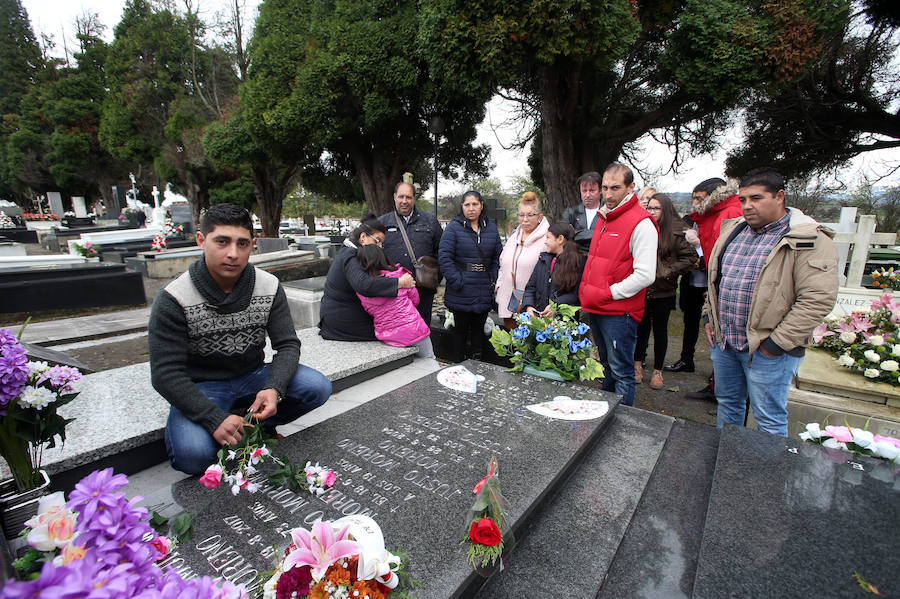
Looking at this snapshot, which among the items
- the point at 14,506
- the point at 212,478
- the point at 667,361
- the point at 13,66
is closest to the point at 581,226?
the point at 667,361

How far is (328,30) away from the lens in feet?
36.3

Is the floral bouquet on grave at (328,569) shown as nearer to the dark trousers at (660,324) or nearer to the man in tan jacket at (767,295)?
the man in tan jacket at (767,295)

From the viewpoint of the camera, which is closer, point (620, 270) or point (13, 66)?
point (620, 270)

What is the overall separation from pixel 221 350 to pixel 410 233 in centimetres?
239

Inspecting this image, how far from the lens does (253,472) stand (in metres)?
1.92

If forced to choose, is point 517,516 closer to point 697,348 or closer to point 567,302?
point 567,302

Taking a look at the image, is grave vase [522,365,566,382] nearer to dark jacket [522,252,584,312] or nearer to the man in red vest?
the man in red vest

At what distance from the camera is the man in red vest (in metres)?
2.90

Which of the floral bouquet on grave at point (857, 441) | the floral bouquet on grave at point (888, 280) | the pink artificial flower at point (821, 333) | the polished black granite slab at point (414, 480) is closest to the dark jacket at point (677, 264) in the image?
the pink artificial flower at point (821, 333)

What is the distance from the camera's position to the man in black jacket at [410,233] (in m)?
4.25

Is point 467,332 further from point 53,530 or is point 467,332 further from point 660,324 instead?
point 53,530

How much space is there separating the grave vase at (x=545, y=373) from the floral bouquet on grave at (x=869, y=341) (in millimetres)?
1822

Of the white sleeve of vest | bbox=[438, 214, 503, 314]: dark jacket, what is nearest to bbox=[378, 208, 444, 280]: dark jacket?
bbox=[438, 214, 503, 314]: dark jacket

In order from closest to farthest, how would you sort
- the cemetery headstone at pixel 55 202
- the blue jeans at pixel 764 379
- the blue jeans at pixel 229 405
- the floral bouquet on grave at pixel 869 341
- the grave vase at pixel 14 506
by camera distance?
the grave vase at pixel 14 506, the blue jeans at pixel 229 405, the blue jeans at pixel 764 379, the floral bouquet on grave at pixel 869 341, the cemetery headstone at pixel 55 202
